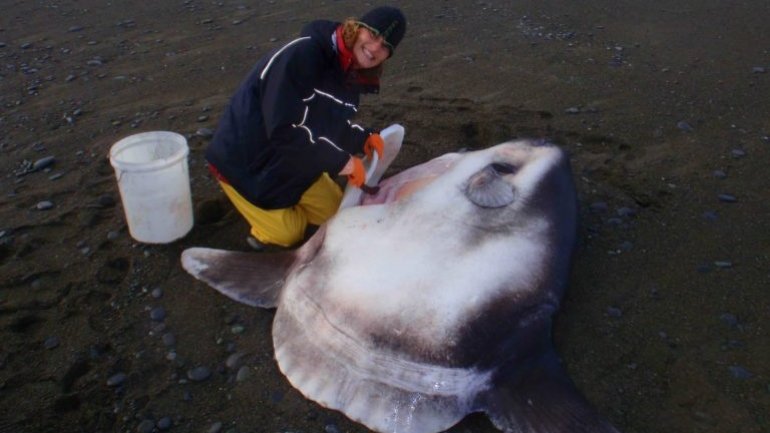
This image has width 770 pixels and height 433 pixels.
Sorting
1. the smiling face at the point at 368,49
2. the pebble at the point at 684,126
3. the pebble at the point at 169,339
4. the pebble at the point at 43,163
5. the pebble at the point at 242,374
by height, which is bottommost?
the pebble at the point at 43,163

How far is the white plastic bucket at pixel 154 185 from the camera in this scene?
3.50 meters

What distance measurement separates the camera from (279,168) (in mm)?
3674

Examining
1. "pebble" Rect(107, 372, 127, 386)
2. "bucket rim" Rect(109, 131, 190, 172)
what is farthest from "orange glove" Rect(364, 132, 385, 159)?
"pebble" Rect(107, 372, 127, 386)

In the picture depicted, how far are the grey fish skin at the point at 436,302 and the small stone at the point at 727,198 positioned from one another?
1211mm

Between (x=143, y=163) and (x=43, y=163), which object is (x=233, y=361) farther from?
(x=43, y=163)

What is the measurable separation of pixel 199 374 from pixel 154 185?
3.58 feet

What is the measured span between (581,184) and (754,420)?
181 cm

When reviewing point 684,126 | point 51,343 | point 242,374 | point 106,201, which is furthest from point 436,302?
point 684,126

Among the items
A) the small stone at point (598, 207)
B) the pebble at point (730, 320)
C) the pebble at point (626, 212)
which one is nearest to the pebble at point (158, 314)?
the small stone at point (598, 207)

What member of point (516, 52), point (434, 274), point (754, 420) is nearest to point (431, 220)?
point (434, 274)

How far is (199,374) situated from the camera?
9.89 ft

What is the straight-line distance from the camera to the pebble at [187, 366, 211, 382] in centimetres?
300

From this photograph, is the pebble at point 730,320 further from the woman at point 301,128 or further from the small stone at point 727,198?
the woman at point 301,128

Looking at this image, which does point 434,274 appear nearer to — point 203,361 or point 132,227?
point 203,361
